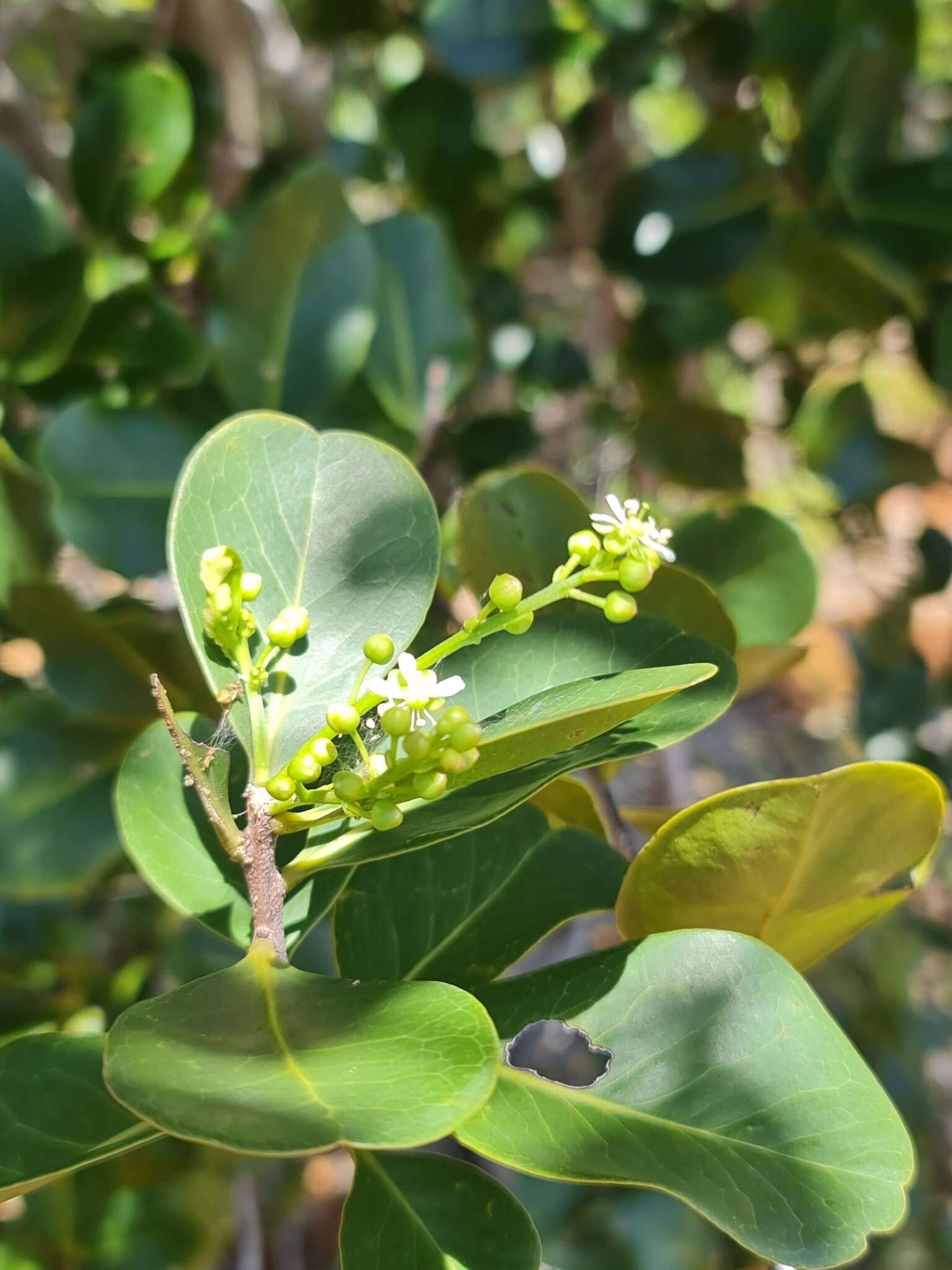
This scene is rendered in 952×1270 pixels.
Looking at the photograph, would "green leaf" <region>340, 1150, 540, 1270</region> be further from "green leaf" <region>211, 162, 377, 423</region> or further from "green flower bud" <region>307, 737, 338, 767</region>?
"green leaf" <region>211, 162, 377, 423</region>

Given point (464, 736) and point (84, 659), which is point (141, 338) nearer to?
point (84, 659)

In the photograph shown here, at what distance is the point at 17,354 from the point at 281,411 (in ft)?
0.78

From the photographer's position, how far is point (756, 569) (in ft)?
2.68

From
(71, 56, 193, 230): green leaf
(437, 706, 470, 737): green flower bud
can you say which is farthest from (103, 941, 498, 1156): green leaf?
(71, 56, 193, 230): green leaf

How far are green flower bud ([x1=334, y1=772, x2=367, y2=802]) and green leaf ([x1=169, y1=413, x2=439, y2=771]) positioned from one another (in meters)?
0.09

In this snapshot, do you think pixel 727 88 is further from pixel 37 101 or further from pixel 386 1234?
pixel 386 1234

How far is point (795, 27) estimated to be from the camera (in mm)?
1167

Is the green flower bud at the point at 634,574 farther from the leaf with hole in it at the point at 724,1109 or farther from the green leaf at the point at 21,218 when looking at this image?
the green leaf at the point at 21,218

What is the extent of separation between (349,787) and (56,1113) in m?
0.22

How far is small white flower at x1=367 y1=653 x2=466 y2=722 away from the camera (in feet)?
1.58

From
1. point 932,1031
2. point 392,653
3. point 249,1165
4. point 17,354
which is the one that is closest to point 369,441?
point 392,653

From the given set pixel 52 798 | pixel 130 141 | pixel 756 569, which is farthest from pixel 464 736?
pixel 130 141

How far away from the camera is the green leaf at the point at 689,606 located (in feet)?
2.15

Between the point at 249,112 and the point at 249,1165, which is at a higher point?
the point at 249,112
